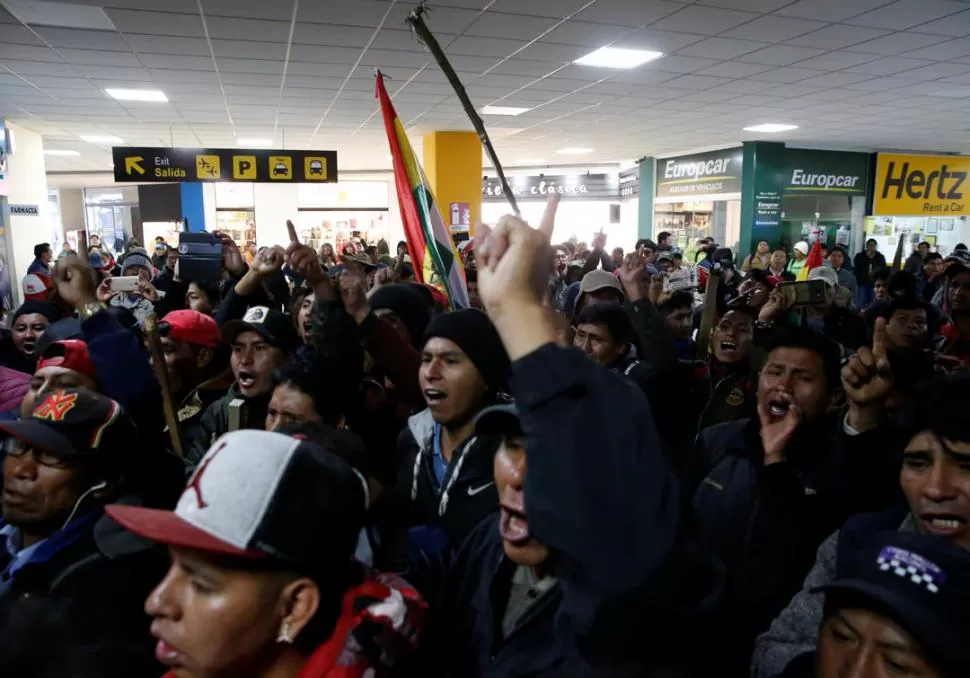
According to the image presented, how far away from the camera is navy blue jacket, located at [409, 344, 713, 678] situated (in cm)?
77

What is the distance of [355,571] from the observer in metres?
1.18

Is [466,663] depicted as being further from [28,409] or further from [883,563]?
[28,409]

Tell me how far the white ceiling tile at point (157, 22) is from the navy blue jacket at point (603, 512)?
18.5 ft

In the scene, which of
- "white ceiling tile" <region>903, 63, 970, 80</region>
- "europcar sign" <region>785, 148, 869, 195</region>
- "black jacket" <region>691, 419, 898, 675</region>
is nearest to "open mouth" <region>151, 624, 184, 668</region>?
"black jacket" <region>691, 419, 898, 675</region>

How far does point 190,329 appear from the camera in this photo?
10.2 ft

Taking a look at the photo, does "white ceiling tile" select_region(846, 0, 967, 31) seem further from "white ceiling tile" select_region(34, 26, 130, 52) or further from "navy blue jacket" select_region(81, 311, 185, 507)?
"white ceiling tile" select_region(34, 26, 130, 52)

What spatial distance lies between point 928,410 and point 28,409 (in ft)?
8.11

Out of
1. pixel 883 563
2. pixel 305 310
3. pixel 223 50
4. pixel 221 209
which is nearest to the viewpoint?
pixel 883 563

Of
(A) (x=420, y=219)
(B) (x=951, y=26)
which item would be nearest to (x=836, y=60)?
(B) (x=951, y=26)

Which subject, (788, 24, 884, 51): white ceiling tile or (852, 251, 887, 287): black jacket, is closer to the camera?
(788, 24, 884, 51): white ceiling tile

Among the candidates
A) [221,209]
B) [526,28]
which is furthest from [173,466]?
[221,209]

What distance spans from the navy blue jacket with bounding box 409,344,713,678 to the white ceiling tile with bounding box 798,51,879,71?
23.4 feet

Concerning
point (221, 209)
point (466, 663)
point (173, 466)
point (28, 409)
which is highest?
point (221, 209)

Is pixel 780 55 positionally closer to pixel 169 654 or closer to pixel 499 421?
pixel 499 421
